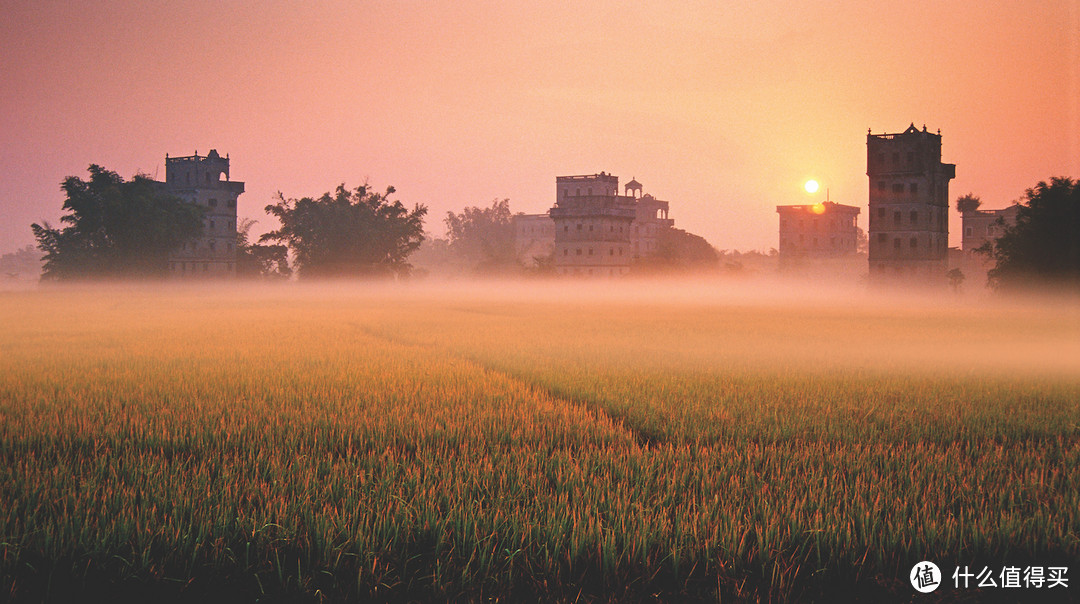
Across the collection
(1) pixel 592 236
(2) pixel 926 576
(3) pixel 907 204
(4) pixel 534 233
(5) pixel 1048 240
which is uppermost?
(4) pixel 534 233

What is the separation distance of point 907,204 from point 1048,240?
1913 centimetres

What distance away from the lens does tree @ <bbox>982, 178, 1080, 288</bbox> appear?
49.8 m

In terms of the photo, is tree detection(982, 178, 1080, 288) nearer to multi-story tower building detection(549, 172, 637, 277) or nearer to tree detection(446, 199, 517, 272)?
multi-story tower building detection(549, 172, 637, 277)

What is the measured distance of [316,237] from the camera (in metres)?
83.2

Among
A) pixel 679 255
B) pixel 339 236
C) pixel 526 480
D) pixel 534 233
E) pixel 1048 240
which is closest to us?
pixel 526 480

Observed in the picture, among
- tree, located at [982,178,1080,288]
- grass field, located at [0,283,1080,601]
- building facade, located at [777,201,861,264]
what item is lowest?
grass field, located at [0,283,1080,601]

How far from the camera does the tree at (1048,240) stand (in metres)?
49.8

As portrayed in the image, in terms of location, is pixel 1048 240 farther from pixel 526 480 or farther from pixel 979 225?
pixel 526 480

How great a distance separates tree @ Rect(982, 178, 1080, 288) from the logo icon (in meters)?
54.1

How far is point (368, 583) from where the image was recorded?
425cm

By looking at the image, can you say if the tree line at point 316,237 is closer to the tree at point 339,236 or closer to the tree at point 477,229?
the tree at point 339,236

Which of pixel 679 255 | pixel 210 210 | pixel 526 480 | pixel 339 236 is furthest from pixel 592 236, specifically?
pixel 526 480

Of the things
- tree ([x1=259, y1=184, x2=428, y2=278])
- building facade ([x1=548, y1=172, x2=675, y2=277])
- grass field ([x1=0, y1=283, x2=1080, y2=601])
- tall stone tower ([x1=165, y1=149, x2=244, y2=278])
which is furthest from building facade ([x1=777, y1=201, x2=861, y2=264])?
grass field ([x1=0, y1=283, x2=1080, y2=601])

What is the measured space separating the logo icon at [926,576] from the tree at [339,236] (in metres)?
81.3
